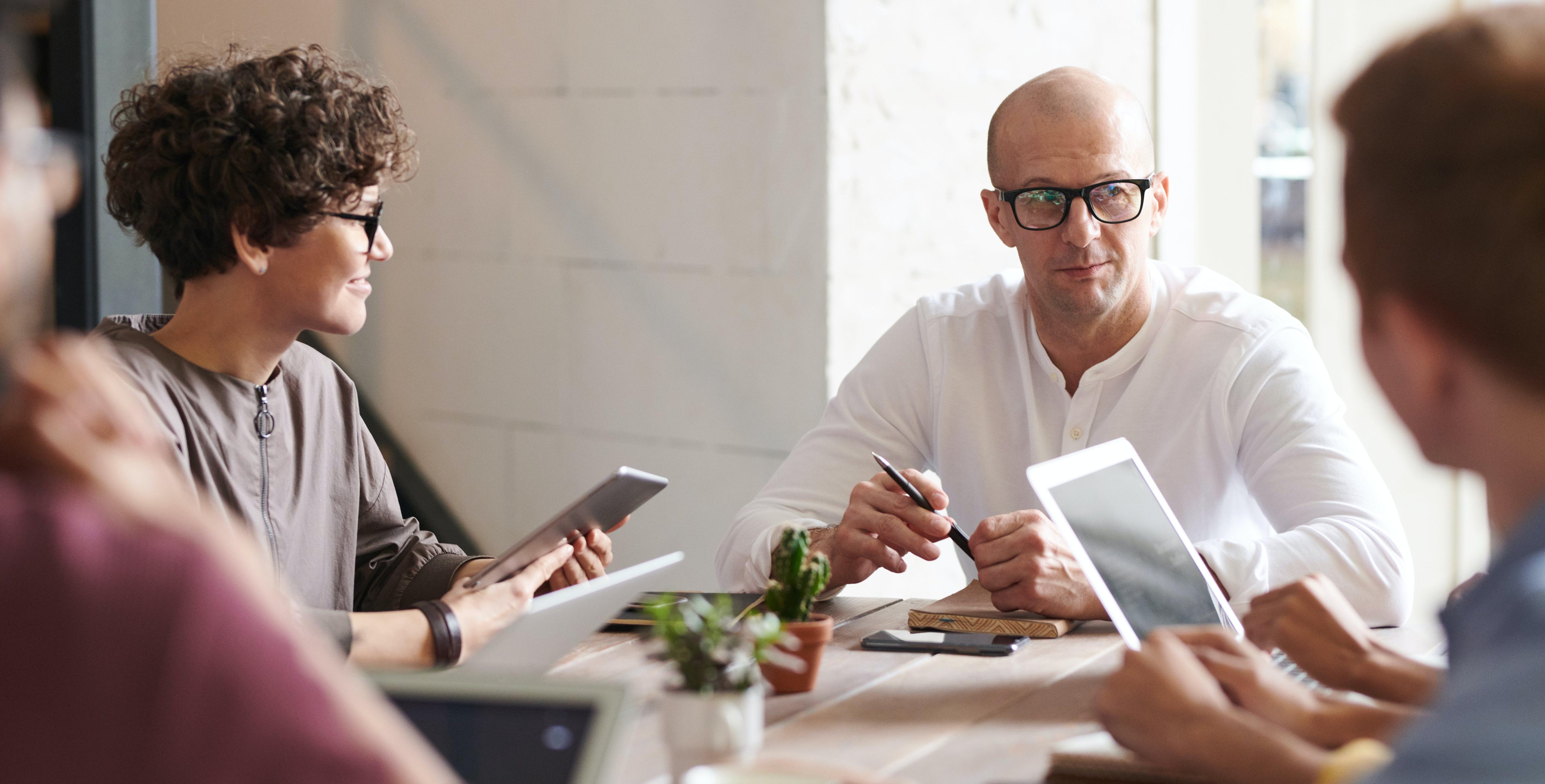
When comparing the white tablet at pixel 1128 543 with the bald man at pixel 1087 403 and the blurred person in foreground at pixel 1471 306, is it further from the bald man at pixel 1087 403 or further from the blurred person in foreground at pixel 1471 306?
the blurred person in foreground at pixel 1471 306

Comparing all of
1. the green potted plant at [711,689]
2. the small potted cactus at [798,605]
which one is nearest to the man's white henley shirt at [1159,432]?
the small potted cactus at [798,605]

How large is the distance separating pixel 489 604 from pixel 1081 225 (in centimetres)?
109

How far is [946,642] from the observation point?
5.41 ft

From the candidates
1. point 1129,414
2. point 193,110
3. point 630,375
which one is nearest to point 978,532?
point 1129,414

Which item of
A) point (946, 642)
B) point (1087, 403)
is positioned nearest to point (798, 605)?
point (946, 642)

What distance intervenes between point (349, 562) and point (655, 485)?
55cm

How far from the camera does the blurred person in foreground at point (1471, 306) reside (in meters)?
0.73

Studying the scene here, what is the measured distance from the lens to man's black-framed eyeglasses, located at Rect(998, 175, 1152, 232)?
2141 mm

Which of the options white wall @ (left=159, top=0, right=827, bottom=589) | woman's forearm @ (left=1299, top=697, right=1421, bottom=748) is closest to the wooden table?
woman's forearm @ (left=1299, top=697, right=1421, bottom=748)

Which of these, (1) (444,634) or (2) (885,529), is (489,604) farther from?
(2) (885,529)

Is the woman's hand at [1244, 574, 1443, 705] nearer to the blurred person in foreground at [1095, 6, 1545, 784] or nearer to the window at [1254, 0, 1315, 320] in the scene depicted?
the blurred person in foreground at [1095, 6, 1545, 784]

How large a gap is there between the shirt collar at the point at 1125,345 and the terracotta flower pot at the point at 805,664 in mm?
946

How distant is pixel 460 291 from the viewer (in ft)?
12.8

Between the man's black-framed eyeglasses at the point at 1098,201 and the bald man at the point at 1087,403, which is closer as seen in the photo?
the bald man at the point at 1087,403
